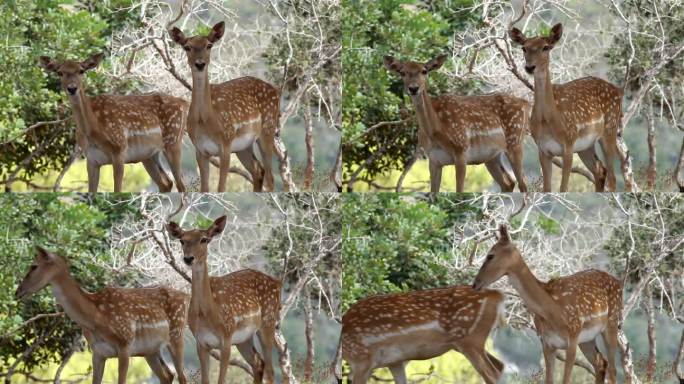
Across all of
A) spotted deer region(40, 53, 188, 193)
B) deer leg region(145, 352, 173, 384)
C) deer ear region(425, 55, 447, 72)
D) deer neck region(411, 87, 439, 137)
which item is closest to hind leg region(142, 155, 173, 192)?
spotted deer region(40, 53, 188, 193)

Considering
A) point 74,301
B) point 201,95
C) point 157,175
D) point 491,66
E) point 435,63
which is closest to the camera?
point 74,301

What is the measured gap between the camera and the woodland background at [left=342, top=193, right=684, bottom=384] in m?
8.74

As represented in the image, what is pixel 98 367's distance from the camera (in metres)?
8.44

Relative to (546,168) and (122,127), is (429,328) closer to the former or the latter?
(546,168)

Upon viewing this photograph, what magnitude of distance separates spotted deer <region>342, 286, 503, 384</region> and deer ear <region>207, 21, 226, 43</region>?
2.06 meters

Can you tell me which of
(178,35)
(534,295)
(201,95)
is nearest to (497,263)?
(534,295)

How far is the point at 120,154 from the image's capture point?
8453mm

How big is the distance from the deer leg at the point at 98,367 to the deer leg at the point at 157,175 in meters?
1.22

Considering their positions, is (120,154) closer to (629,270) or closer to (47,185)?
(47,185)

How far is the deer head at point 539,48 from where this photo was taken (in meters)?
8.38

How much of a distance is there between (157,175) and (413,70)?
187cm

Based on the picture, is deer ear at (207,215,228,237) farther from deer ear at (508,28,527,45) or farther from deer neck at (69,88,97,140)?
deer ear at (508,28,527,45)

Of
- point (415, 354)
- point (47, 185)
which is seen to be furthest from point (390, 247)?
point (47, 185)

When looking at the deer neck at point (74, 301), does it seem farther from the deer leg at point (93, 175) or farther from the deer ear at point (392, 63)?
the deer ear at point (392, 63)
